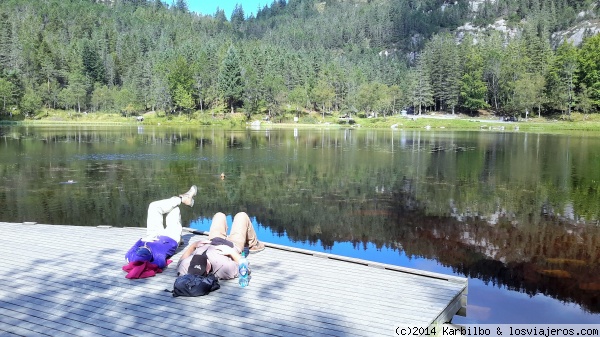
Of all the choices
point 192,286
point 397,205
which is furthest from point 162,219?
point 397,205

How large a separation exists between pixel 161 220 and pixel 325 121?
109678 mm

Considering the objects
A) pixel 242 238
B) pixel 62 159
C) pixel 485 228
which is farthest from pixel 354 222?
pixel 62 159

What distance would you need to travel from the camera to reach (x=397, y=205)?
2236cm

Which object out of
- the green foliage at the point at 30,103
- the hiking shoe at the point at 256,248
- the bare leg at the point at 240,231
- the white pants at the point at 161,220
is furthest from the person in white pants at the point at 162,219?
the green foliage at the point at 30,103

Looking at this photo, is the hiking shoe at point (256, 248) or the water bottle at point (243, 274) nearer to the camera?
the water bottle at point (243, 274)

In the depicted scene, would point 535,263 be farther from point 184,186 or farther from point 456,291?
point 184,186

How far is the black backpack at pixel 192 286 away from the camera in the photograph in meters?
8.49

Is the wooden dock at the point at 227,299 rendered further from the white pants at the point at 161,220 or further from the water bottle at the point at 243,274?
the white pants at the point at 161,220

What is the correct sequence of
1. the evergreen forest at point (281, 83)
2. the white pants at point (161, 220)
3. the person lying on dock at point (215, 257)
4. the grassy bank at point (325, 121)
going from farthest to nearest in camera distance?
1. the evergreen forest at point (281, 83)
2. the grassy bank at point (325, 121)
3. the white pants at point (161, 220)
4. the person lying on dock at point (215, 257)

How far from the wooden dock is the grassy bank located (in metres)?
91.8

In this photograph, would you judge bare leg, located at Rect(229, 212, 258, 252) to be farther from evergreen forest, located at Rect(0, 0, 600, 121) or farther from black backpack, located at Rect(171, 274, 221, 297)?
evergreen forest, located at Rect(0, 0, 600, 121)

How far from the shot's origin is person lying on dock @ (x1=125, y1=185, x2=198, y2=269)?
32.3ft

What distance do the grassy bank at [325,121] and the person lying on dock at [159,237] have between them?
9275cm

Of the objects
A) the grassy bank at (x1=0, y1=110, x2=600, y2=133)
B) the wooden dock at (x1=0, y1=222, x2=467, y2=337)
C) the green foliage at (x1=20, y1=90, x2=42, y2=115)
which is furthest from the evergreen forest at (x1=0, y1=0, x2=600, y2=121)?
the wooden dock at (x1=0, y1=222, x2=467, y2=337)
